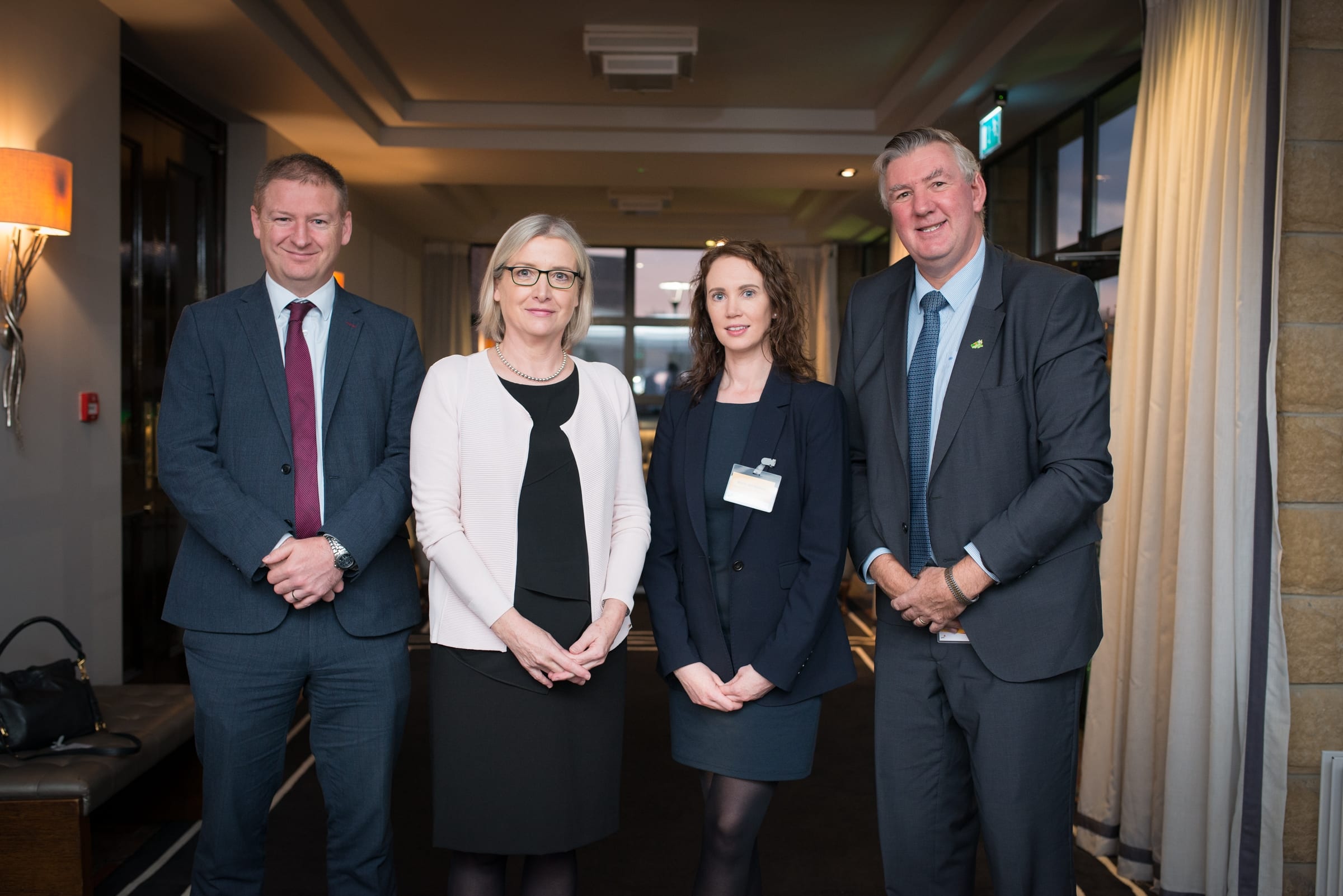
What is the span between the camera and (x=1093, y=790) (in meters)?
3.31

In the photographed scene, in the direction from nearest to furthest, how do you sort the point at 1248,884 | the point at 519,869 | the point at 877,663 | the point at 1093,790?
the point at 877,663
the point at 1248,884
the point at 519,869
the point at 1093,790

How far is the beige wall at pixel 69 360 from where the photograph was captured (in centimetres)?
353

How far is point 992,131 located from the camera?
209 inches

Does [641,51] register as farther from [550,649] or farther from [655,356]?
[655,356]

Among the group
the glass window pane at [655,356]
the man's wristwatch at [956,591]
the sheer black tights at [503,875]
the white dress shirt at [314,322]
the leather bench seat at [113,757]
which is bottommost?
the leather bench seat at [113,757]

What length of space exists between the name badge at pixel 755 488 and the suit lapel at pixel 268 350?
0.95 m

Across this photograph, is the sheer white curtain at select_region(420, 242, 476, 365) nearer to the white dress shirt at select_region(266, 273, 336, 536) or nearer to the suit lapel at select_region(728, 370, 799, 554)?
the white dress shirt at select_region(266, 273, 336, 536)

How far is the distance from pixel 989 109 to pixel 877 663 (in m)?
4.34

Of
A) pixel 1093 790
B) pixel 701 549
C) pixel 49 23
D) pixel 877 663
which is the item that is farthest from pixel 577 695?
pixel 49 23

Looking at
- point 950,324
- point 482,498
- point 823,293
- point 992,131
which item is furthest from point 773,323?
point 823,293

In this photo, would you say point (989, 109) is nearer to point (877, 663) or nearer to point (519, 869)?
point (877, 663)

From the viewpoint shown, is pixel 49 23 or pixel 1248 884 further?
pixel 49 23

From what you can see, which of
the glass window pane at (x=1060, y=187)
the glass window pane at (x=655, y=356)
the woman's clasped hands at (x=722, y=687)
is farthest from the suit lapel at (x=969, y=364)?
the glass window pane at (x=655, y=356)

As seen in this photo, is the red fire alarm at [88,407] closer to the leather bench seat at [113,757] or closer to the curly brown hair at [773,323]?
the leather bench seat at [113,757]
